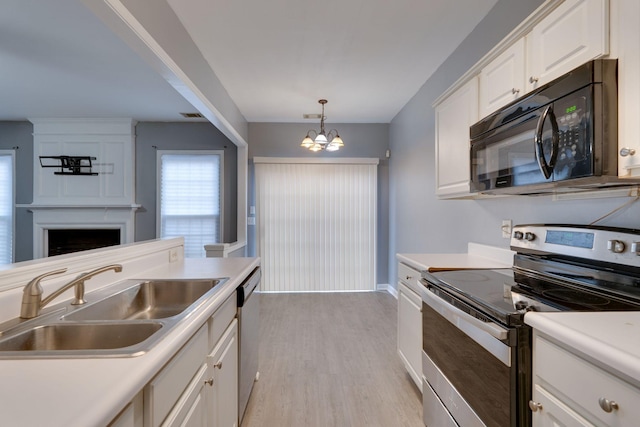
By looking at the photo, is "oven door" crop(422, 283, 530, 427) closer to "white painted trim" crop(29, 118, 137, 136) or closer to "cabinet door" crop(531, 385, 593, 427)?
"cabinet door" crop(531, 385, 593, 427)

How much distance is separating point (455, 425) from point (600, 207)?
3.76ft

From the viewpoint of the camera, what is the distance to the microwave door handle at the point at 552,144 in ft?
3.93

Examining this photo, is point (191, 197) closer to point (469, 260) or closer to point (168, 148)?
point (168, 148)

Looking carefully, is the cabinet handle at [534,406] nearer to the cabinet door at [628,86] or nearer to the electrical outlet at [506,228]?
the cabinet door at [628,86]

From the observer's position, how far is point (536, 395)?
38.7 inches

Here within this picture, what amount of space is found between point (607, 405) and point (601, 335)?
0.16m

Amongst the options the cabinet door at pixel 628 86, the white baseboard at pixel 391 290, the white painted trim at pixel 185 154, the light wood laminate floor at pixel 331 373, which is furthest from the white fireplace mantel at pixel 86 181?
the cabinet door at pixel 628 86

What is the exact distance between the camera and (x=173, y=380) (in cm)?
92

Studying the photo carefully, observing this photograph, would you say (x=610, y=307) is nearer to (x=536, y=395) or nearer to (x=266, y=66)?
(x=536, y=395)

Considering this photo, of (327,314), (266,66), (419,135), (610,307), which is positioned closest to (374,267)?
(327,314)

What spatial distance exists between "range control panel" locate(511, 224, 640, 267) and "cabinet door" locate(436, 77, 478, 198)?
0.45 meters

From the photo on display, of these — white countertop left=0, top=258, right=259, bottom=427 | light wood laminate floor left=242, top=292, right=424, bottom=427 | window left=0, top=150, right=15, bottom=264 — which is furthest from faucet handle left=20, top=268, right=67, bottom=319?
window left=0, top=150, right=15, bottom=264

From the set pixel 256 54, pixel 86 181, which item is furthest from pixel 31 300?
pixel 86 181

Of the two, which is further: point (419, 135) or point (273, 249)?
point (273, 249)
